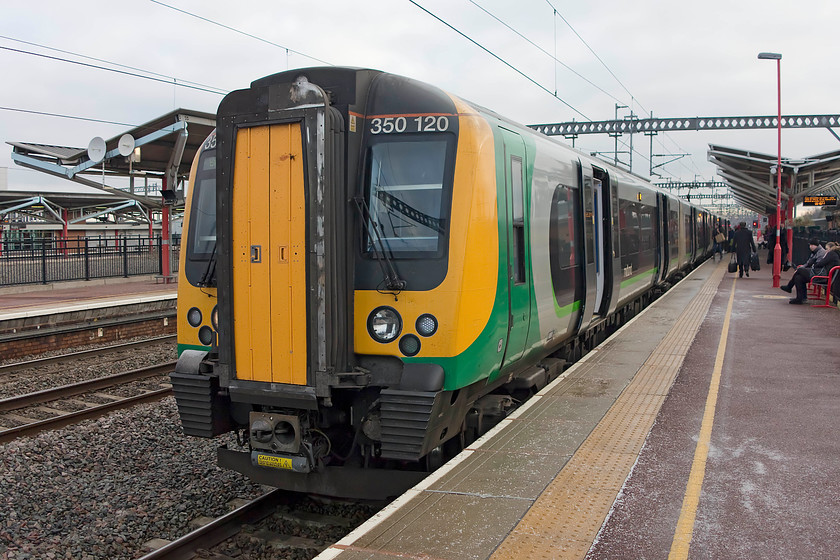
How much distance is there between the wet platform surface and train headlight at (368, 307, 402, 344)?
11.1 meters

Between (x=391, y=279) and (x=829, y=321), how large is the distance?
1127cm

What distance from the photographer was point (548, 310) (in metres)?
7.08

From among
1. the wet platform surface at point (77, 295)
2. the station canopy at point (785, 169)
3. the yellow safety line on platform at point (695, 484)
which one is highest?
the station canopy at point (785, 169)

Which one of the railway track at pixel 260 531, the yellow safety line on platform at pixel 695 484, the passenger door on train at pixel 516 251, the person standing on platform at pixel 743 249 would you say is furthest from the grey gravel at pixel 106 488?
the person standing on platform at pixel 743 249

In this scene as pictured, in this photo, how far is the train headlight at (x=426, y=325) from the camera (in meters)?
5.00

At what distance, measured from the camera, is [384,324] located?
16.8 feet

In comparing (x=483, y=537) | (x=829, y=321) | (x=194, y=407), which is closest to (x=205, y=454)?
(x=194, y=407)

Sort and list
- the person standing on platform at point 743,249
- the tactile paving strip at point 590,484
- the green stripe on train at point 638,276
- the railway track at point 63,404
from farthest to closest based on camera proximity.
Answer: the person standing on platform at point 743,249 → the green stripe on train at point 638,276 → the railway track at point 63,404 → the tactile paving strip at point 590,484

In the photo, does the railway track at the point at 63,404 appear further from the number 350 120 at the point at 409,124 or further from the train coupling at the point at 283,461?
the number 350 120 at the point at 409,124

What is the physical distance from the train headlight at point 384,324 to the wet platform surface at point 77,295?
36.4ft

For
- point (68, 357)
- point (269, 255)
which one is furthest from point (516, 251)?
point (68, 357)

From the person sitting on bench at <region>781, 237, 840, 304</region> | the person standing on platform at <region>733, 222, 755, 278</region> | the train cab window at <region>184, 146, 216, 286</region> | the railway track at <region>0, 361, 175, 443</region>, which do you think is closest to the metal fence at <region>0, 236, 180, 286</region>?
the railway track at <region>0, 361, 175, 443</region>

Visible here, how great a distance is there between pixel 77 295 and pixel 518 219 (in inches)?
635

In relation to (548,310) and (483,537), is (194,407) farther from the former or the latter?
(548,310)
